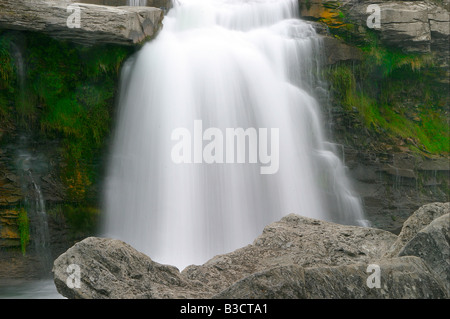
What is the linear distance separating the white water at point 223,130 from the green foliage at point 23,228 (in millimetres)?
1395

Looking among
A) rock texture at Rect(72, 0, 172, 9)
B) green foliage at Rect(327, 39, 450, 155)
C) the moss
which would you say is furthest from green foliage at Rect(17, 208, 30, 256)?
green foliage at Rect(327, 39, 450, 155)

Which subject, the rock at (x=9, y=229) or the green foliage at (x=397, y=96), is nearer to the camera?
the rock at (x=9, y=229)

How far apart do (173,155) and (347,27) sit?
16.4 feet

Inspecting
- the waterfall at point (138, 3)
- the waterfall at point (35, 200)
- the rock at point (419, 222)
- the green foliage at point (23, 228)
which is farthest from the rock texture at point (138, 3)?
the rock at point (419, 222)

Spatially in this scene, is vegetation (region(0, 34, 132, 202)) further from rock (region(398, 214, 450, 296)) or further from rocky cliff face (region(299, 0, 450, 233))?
rock (region(398, 214, 450, 296))

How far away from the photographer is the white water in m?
8.66

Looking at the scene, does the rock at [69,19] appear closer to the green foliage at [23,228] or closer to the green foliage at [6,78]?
the green foliage at [6,78]

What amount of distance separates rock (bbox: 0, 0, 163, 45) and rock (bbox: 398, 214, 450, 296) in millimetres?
6668

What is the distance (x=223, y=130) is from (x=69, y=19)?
3253 mm

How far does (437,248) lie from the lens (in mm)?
3678

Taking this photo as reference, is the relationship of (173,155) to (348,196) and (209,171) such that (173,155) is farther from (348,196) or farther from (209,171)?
(348,196)

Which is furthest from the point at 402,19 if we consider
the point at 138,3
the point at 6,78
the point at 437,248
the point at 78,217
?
the point at 437,248

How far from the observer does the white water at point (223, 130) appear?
8656 millimetres

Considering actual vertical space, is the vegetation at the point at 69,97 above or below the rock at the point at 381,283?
above
